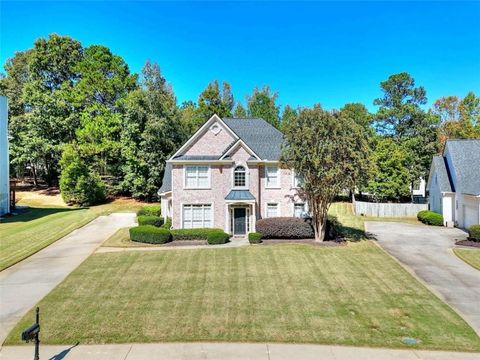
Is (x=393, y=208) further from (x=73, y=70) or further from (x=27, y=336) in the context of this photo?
(x=73, y=70)

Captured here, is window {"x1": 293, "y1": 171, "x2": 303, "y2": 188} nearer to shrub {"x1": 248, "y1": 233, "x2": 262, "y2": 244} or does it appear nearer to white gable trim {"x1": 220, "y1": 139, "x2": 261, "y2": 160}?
white gable trim {"x1": 220, "y1": 139, "x2": 261, "y2": 160}

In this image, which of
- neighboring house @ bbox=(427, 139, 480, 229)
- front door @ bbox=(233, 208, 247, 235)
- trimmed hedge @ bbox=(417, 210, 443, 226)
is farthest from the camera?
trimmed hedge @ bbox=(417, 210, 443, 226)

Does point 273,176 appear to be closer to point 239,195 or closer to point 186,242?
point 239,195

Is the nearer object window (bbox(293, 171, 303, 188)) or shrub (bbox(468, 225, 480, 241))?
shrub (bbox(468, 225, 480, 241))

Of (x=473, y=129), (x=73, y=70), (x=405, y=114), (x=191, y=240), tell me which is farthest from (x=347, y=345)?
(x=73, y=70)

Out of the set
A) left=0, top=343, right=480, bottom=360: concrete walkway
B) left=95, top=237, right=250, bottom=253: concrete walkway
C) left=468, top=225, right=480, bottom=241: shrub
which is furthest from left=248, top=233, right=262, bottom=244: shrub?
left=468, top=225, right=480, bottom=241: shrub

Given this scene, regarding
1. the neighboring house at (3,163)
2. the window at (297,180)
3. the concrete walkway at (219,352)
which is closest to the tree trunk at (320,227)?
the window at (297,180)

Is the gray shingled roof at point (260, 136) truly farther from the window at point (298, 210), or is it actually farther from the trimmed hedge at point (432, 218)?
the trimmed hedge at point (432, 218)

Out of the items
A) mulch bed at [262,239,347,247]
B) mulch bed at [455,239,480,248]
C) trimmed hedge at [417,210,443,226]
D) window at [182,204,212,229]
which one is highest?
window at [182,204,212,229]
